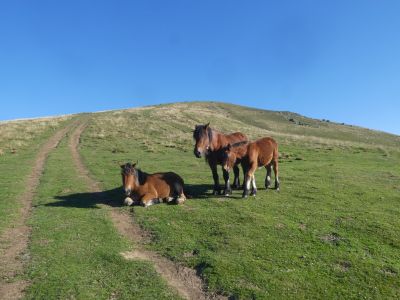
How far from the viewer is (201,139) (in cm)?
1614

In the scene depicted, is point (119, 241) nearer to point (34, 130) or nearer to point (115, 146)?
point (115, 146)

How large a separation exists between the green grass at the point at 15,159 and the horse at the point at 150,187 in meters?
4.32

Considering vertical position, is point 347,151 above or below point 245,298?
above

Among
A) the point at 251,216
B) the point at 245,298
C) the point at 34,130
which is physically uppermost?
the point at 34,130

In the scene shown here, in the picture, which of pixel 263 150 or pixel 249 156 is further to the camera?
pixel 263 150

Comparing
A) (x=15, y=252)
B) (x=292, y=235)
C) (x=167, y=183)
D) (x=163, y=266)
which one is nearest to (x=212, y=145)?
(x=167, y=183)

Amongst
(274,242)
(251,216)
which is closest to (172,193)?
(251,216)

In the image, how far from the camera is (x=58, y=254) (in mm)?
10992

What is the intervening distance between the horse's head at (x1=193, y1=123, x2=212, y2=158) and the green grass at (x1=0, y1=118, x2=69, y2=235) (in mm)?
7208

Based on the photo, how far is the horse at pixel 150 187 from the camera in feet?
50.5

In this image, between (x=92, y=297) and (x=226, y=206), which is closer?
(x=92, y=297)

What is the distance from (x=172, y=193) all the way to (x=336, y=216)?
6.35m

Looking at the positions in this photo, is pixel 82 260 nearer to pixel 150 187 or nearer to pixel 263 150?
pixel 150 187

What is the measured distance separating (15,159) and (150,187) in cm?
2184
